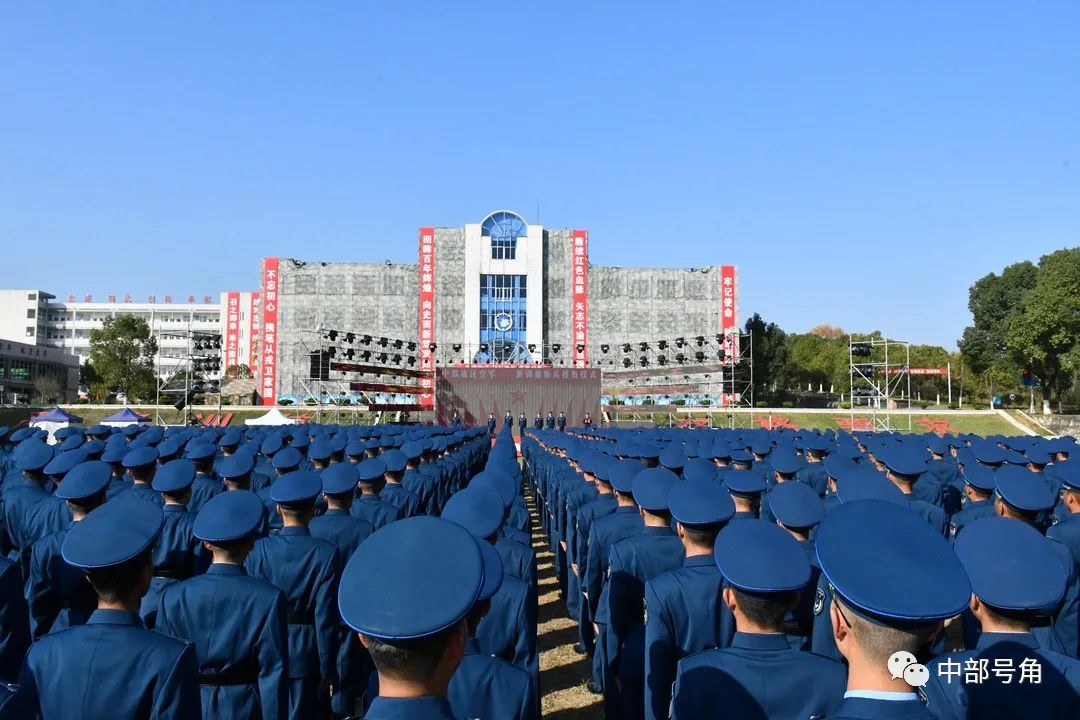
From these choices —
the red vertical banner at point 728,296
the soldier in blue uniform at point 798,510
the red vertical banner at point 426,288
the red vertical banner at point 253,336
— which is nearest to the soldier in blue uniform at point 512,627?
the soldier in blue uniform at point 798,510

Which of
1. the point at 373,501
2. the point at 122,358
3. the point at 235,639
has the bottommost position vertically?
the point at 235,639

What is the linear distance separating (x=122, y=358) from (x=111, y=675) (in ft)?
169

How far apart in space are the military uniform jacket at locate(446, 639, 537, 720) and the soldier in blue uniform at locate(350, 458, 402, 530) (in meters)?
3.00

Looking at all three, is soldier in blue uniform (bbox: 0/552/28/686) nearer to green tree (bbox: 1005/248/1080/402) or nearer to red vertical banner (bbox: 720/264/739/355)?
green tree (bbox: 1005/248/1080/402)

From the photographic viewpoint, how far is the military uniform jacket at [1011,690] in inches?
80.9

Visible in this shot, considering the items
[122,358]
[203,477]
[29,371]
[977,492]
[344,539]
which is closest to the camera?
[344,539]

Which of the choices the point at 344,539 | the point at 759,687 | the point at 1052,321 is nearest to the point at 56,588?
the point at 344,539

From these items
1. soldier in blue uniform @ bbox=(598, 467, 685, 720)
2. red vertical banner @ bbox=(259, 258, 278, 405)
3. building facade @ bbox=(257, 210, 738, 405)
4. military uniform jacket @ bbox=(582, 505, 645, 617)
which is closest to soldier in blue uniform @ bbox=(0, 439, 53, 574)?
military uniform jacket @ bbox=(582, 505, 645, 617)

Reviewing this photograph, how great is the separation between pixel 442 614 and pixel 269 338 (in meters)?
48.5

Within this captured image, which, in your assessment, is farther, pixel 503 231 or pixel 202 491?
pixel 503 231

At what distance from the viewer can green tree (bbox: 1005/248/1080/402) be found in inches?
1455

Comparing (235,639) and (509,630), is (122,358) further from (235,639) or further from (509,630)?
(509,630)

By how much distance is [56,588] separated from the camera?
3.57 meters

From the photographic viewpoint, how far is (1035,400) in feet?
179
